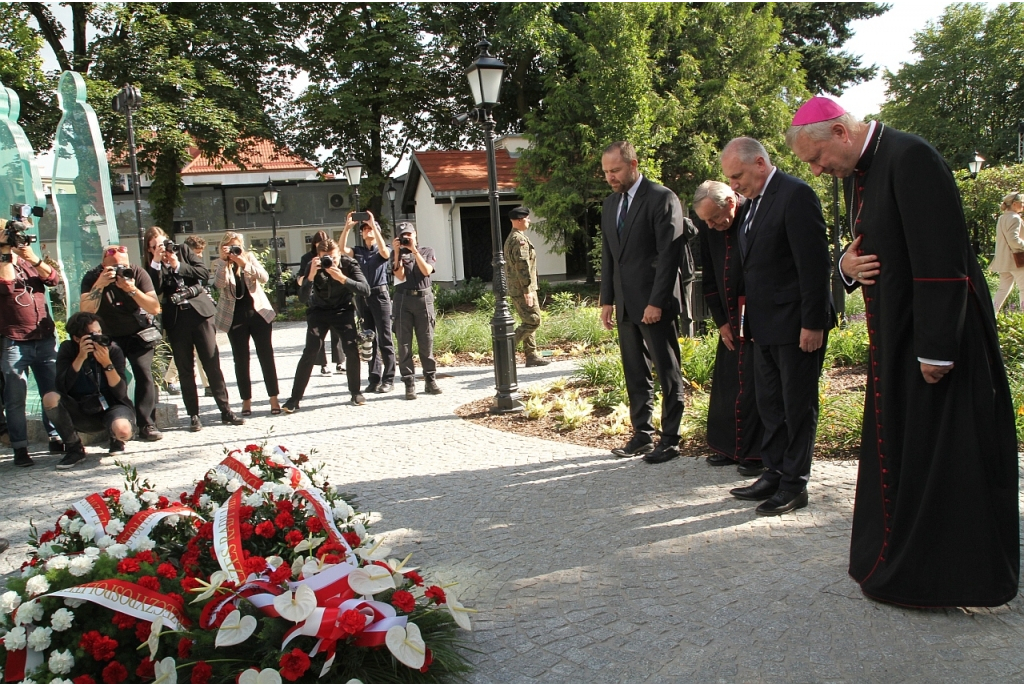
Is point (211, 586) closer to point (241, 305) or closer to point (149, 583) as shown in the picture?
point (149, 583)

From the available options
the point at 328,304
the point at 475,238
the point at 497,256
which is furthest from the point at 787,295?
the point at 475,238

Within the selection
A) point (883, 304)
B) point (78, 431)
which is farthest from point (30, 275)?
point (883, 304)

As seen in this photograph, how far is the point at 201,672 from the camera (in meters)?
2.74

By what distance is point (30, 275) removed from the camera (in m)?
7.62

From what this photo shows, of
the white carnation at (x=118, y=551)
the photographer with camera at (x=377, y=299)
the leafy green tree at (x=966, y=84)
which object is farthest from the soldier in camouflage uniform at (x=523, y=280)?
the leafy green tree at (x=966, y=84)

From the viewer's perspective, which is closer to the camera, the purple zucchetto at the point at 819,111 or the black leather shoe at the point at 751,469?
the purple zucchetto at the point at 819,111

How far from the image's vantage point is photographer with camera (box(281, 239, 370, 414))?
29.8ft

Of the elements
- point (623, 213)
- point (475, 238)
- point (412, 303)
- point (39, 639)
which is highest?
point (475, 238)

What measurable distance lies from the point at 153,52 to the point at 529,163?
1183cm

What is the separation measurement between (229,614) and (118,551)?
0.87 m

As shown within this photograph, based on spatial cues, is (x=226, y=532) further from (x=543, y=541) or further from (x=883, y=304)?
(x=883, y=304)

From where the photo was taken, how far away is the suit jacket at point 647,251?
232 inches

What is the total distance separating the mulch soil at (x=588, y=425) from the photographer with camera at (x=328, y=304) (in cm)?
168

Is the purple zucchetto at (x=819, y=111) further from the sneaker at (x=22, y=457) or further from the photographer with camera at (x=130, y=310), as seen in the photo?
the sneaker at (x=22, y=457)
